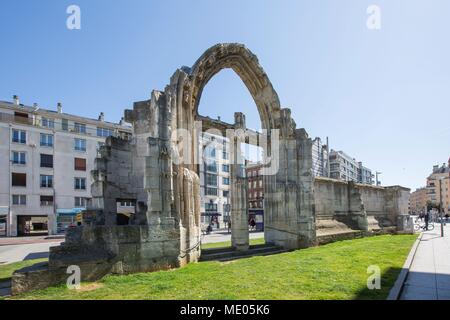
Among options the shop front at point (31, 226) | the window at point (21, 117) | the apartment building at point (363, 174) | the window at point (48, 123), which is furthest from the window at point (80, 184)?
the apartment building at point (363, 174)

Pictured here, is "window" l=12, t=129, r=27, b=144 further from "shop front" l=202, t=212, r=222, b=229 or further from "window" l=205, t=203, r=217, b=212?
"window" l=205, t=203, r=217, b=212

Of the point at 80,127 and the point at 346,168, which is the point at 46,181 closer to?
the point at 80,127

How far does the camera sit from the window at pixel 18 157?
125 ft

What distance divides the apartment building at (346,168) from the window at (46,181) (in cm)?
5451

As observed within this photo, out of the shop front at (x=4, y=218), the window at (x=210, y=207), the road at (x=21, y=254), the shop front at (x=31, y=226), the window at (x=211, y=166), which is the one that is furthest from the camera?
the window at (x=210, y=207)

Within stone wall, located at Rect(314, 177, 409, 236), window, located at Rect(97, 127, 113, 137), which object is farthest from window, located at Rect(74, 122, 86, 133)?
stone wall, located at Rect(314, 177, 409, 236)

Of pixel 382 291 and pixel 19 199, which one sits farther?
pixel 19 199

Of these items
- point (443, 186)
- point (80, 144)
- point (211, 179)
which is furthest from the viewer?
point (443, 186)

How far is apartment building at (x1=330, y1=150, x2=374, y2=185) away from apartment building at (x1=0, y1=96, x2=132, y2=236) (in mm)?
51144

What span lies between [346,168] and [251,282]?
9602 centimetres

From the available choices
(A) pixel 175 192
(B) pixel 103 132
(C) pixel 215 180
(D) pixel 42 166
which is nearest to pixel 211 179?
(C) pixel 215 180

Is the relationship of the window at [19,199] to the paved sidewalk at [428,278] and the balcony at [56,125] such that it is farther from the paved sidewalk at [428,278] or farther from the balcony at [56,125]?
the paved sidewalk at [428,278]

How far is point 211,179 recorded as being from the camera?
56.8m

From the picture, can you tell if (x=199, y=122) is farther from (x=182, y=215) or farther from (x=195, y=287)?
(x=195, y=287)
